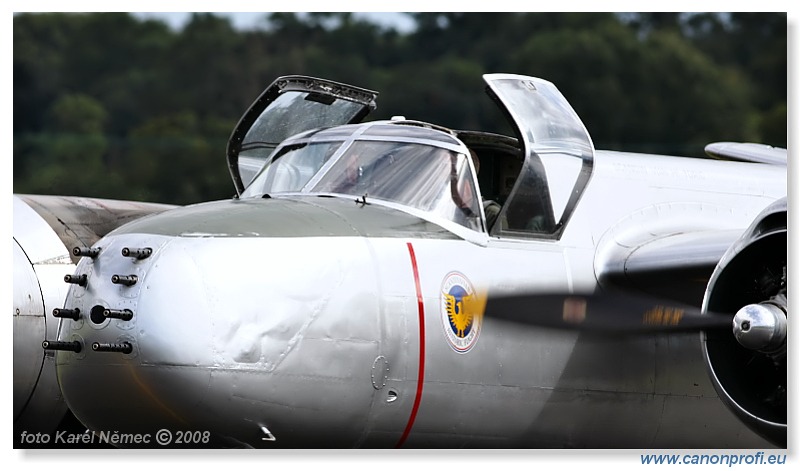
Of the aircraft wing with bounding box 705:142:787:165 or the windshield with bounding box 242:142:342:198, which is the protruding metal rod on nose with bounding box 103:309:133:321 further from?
the aircraft wing with bounding box 705:142:787:165

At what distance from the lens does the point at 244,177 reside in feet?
38.6

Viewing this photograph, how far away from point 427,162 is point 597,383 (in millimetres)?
1986

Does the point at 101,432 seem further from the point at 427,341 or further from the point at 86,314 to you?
the point at 427,341

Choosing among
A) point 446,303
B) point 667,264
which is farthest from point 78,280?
point 667,264

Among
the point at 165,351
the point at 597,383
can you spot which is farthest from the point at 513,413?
the point at 165,351

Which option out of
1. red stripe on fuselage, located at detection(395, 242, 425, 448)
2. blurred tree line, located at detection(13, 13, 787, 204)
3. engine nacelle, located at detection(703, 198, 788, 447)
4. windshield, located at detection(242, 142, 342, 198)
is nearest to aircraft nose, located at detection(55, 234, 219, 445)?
red stripe on fuselage, located at detection(395, 242, 425, 448)

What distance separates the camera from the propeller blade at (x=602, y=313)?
29.7 ft

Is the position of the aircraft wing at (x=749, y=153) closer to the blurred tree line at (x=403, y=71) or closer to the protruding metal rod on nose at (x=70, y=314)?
the protruding metal rod on nose at (x=70, y=314)

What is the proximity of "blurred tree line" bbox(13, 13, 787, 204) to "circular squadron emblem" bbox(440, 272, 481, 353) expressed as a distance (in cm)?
2002

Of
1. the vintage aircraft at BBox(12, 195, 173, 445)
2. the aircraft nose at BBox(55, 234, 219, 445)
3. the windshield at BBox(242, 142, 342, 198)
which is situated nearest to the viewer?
the aircraft nose at BBox(55, 234, 219, 445)

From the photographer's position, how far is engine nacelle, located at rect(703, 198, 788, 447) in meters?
8.68

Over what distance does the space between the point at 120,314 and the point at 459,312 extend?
222 centimetres

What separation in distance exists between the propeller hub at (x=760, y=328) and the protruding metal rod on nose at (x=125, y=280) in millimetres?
3722

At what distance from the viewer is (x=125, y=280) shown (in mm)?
8133
